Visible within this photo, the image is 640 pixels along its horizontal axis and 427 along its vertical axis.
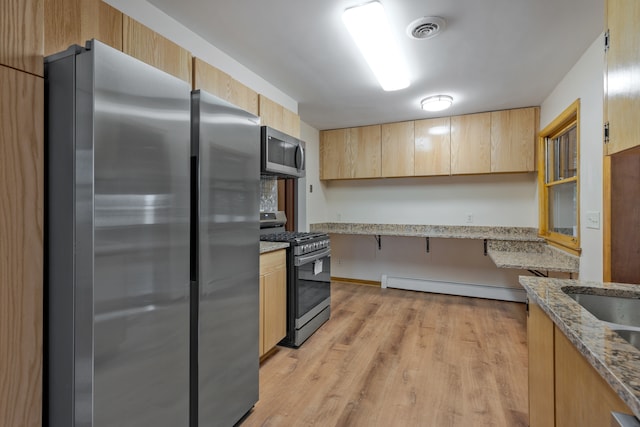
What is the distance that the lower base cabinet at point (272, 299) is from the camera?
2225 mm

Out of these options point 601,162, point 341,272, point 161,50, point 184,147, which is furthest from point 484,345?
point 161,50

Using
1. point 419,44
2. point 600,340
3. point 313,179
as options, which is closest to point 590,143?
point 419,44

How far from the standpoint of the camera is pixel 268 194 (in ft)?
10.2

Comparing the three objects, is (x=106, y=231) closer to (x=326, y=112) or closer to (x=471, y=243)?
(x=326, y=112)

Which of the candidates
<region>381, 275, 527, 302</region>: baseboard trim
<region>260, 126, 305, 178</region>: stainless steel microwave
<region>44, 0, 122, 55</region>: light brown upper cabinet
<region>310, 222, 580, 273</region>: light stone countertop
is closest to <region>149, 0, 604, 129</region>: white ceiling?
<region>44, 0, 122, 55</region>: light brown upper cabinet

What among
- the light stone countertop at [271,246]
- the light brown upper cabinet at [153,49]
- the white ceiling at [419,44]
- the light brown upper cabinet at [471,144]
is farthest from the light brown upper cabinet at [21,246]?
the light brown upper cabinet at [471,144]

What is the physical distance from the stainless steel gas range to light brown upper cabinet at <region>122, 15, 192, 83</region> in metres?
1.42

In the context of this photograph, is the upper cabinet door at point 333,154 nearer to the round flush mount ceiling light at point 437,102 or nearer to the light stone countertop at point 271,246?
the round flush mount ceiling light at point 437,102

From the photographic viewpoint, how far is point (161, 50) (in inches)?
64.8

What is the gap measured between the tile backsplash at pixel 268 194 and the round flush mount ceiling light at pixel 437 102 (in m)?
1.82

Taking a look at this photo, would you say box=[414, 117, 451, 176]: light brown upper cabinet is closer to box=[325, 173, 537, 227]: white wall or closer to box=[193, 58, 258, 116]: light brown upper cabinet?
box=[325, 173, 537, 227]: white wall

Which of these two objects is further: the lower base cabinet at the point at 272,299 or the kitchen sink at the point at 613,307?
the lower base cabinet at the point at 272,299

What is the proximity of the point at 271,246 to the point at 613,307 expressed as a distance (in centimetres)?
192

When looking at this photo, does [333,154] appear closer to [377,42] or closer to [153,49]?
[377,42]
